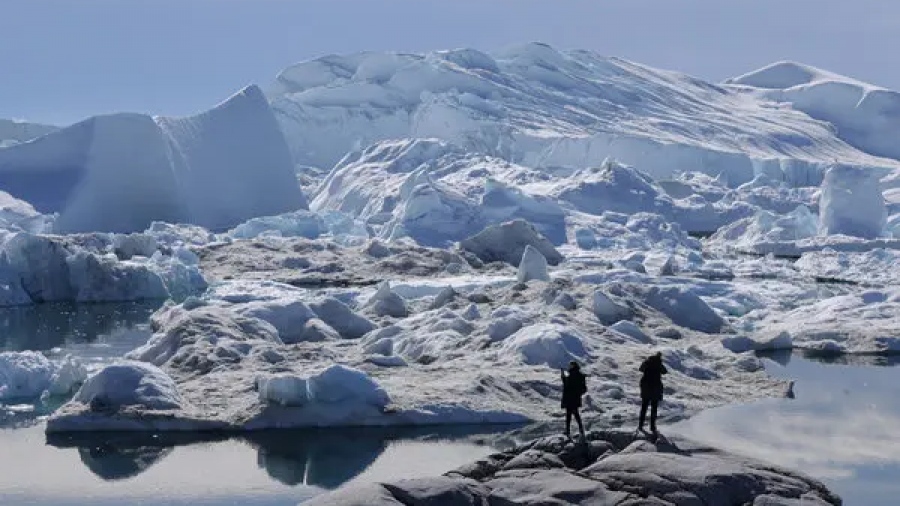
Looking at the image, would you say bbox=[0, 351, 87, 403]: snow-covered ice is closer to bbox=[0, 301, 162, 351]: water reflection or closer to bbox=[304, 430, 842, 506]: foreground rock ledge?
bbox=[0, 301, 162, 351]: water reflection

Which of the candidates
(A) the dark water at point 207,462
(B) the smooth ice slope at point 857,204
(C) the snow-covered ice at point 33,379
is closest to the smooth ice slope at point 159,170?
(B) the smooth ice slope at point 857,204

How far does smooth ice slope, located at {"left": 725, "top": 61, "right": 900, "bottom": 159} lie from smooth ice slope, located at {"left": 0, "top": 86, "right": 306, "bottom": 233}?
181 ft

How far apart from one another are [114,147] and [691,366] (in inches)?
1210

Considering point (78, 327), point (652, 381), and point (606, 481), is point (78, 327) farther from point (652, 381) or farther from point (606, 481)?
point (606, 481)

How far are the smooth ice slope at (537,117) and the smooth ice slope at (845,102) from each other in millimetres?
2541

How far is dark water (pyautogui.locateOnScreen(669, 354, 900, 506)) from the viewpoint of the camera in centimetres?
A: 1630

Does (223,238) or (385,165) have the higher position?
(385,165)

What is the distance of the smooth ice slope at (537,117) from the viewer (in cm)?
7556

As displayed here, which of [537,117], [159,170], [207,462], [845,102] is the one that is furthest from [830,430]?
[845,102]

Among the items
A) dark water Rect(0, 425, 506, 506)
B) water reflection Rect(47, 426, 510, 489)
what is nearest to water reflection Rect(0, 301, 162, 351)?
dark water Rect(0, 425, 506, 506)

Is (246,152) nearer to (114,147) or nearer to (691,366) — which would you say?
(114,147)

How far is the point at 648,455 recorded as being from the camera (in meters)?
12.2

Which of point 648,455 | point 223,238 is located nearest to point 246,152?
point 223,238

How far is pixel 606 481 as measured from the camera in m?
11.8
